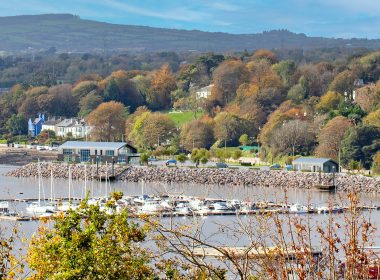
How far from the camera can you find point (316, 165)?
32.7 m

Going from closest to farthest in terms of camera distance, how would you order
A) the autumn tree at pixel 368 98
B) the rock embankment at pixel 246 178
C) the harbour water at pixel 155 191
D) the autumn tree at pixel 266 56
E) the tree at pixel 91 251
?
the tree at pixel 91 251 → the harbour water at pixel 155 191 → the rock embankment at pixel 246 178 → the autumn tree at pixel 368 98 → the autumn tree at pixel 266 56

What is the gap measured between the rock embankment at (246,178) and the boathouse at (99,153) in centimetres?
212

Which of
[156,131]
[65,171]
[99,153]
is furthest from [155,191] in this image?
[156,131]

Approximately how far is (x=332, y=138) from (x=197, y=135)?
23.0 ft

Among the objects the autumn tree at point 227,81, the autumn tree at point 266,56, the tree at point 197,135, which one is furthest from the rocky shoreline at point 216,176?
the autumn tree at point 266,56

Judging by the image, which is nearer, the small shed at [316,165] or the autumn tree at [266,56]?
the small shed at [316,165]

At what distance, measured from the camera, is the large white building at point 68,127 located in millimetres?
49875

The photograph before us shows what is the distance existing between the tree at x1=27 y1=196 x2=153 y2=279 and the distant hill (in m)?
151

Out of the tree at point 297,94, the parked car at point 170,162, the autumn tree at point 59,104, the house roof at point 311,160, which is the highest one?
the tree at point 297,94

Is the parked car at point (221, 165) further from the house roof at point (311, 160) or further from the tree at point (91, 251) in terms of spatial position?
the tree at point (91, 251)

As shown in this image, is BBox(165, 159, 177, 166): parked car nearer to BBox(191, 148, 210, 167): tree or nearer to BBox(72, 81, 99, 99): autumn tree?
BBox(191, 148, 210, 167): tree

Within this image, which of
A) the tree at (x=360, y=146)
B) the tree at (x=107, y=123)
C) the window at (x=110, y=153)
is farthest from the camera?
the tree at (x=107, y=123)

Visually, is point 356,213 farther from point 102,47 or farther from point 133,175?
point 102,47

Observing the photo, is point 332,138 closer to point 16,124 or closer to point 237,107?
point 237,107
